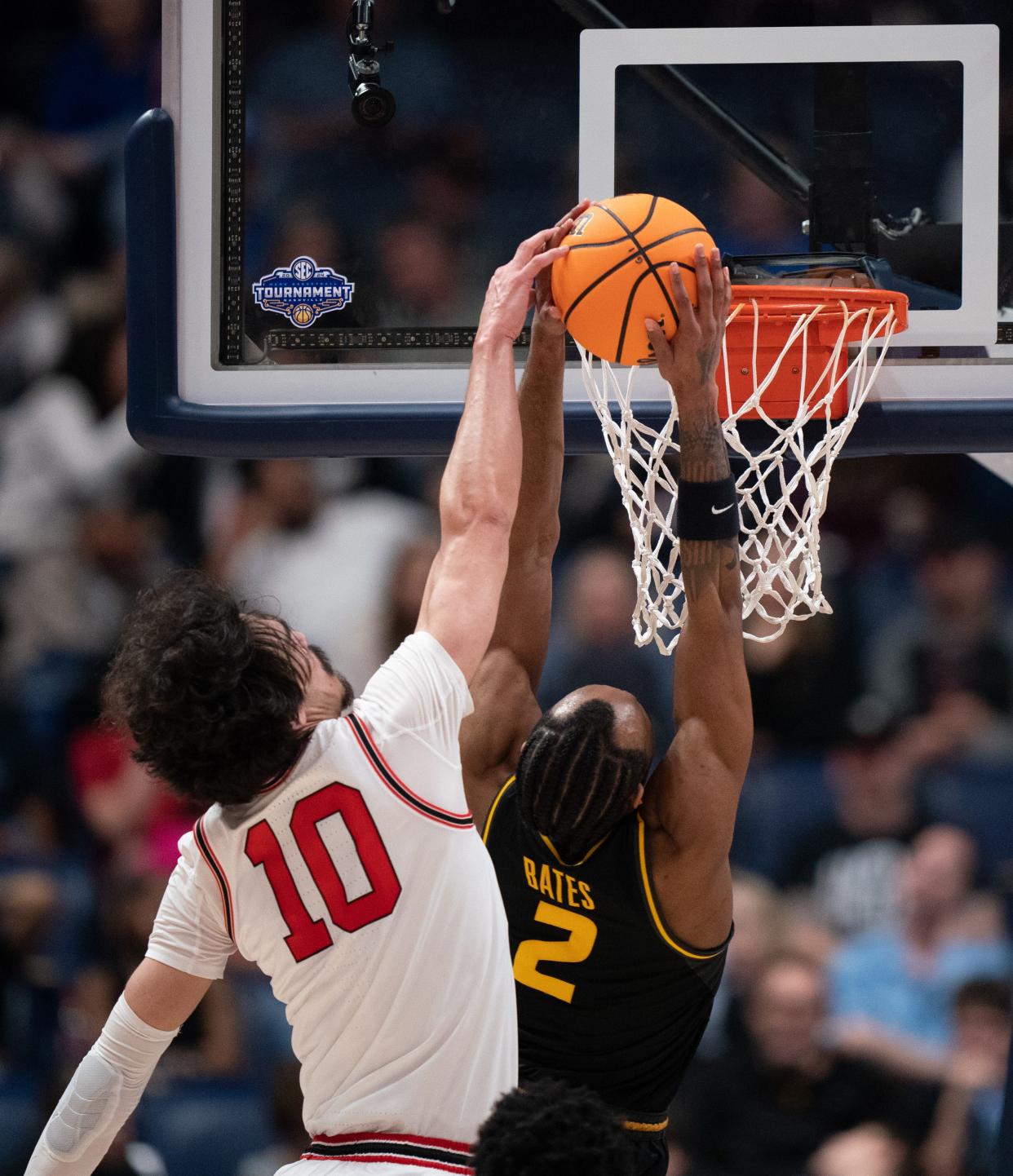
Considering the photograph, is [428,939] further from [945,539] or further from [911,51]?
[945,539]

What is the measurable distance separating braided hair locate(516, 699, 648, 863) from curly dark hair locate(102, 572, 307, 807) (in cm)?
67

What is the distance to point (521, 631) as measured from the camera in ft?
10.1

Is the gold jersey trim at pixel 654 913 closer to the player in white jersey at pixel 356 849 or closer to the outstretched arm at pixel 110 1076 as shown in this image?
the player in white jersey at pixel 356 849

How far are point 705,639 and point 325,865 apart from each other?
0.83m

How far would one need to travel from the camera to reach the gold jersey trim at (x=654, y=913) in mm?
2773

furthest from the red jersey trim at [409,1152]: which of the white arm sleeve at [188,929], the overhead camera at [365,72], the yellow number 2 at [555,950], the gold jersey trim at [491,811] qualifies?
the overhead camera at [365,72]

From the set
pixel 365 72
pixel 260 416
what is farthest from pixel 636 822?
pixel 365 72

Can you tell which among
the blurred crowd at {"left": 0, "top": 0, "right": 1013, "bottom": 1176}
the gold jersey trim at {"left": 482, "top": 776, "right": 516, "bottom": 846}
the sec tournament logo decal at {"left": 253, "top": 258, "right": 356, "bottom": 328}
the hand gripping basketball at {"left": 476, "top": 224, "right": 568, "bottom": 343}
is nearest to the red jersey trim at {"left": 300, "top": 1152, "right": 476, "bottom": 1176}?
the gold jersey trim at {"left": 482, "top": 776, "right": 516, "bottom": 846}

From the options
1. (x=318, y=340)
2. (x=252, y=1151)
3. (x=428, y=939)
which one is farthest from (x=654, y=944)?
(x=252, y=1151)

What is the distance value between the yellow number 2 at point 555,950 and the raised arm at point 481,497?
71 centimetres

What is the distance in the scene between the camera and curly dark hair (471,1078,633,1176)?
1.72 m

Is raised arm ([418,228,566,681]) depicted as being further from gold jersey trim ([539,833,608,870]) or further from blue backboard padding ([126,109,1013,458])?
blue backboard padding ([126,109,1013,458])

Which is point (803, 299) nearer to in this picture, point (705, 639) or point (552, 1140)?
point (705, 639)

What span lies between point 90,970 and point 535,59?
3653 millimetres
